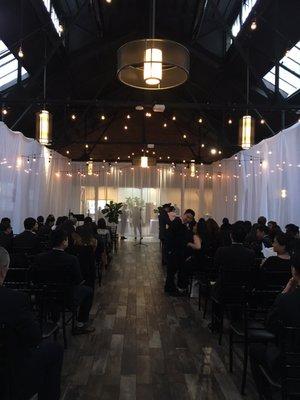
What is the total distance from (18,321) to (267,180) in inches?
308

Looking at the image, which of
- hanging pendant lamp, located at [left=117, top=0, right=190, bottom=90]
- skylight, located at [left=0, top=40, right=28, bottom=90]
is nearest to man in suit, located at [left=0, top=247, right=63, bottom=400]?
hanging pendant lamp, located at [left=117, top=0, right=190, bottom=90]

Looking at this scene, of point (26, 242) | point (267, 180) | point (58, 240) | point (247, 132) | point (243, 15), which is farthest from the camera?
point (243, 15)

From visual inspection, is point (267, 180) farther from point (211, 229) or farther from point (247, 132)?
point (211, 229)

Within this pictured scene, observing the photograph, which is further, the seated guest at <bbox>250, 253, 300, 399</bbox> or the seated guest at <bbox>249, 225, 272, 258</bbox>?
the seated guest at <bbox>249, 225, 272, 258</bbox>

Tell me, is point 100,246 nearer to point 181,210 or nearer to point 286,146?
point 286,146

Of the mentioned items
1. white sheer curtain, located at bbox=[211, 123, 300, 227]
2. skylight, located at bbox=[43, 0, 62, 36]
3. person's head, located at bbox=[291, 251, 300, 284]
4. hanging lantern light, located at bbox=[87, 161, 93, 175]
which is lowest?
person's head, located at bbox=[291, 251, 300, 284]

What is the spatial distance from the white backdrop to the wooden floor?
324cm

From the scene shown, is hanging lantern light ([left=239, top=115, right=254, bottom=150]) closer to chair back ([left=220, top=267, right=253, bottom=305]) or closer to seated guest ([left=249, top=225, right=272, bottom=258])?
seated guest ([left=249, top=225, right=272, bottom=258])

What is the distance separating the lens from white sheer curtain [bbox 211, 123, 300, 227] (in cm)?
754

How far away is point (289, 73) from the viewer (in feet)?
31.7

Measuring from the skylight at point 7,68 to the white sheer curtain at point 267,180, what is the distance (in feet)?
18.5

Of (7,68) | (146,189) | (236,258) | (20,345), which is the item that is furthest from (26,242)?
(146,189)

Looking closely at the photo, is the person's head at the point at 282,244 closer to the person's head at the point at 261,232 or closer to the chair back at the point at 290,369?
the chair back at the point at 290,369

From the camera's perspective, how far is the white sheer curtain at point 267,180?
7.54 meters
